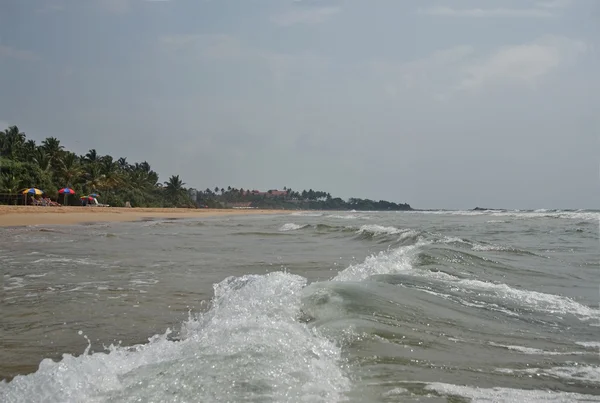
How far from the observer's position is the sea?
2.57 metres

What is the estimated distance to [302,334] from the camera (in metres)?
3.47

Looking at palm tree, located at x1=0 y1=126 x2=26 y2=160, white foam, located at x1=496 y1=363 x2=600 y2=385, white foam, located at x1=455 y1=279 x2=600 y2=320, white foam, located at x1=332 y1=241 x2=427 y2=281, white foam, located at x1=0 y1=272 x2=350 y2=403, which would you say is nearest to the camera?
white foam, located at x1=0 y1=272 x2=350 y2=403

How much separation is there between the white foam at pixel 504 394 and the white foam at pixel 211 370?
1.81ft

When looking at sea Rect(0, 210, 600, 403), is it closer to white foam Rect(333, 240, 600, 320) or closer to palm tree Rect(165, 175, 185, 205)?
white foam Rect(333, 240, 600, 320)

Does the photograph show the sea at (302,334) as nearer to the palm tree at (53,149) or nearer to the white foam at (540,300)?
the white foam at (540,300)

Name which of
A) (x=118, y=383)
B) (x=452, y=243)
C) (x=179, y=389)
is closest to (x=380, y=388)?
(x=179, y=389)

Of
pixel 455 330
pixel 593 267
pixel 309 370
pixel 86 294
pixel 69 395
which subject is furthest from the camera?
pixel 593 267

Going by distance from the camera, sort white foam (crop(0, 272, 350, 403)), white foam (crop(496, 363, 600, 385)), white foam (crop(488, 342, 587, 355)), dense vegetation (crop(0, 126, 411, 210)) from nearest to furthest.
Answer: white foam (crop(0, 272, 350, 403)) → white foam (crop(496, 363, 600, 385)) → white foam (crop(488, 342, 587, 355)) → dense vegetation (crop(0, 126, 411, 210))

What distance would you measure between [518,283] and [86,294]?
5.35m

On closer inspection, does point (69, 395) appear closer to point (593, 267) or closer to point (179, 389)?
point (179, 389)

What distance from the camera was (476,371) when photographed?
9.95 feet

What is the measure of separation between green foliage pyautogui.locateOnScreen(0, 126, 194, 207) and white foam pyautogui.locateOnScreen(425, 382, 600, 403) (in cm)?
4052

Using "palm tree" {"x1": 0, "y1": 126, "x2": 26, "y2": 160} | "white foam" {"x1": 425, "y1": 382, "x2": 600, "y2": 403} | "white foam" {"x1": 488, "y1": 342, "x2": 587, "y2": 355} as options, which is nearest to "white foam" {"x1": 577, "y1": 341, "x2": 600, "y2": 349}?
"white foam" {"x1": 488, "y1": 342, "x2": 587, "y2": 355}

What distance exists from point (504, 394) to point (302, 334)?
4.39ft
